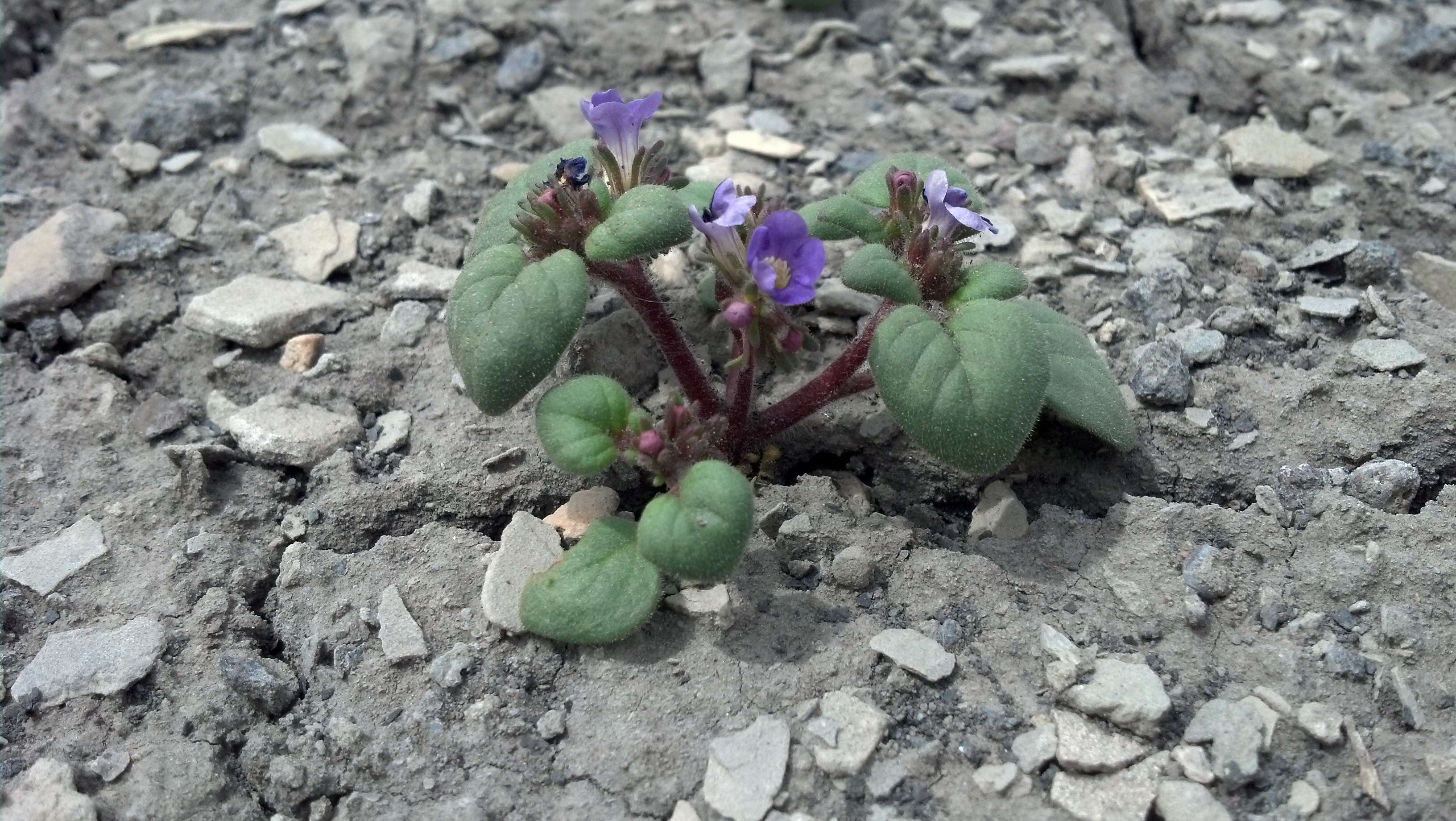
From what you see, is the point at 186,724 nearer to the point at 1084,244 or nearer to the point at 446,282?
the point at 446,282

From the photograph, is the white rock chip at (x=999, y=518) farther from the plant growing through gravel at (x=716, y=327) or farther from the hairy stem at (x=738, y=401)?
the hairy stem at (x=738, y=401)

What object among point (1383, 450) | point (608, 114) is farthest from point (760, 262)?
point (1383, 450)

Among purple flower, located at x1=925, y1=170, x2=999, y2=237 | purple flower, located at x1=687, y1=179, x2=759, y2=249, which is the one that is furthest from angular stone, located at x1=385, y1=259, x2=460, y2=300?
purple flower, located at x1=925, y1=170, x2=999, y2=237

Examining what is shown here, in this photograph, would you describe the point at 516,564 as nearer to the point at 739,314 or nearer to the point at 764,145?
the point at 739,314

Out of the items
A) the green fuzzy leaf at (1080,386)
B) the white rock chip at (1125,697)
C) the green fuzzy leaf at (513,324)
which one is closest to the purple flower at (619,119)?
the green fuzzy leaf at (513,324)

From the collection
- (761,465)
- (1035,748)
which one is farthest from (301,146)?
(1035,748)

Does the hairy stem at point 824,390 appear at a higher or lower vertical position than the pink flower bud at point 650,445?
lower
